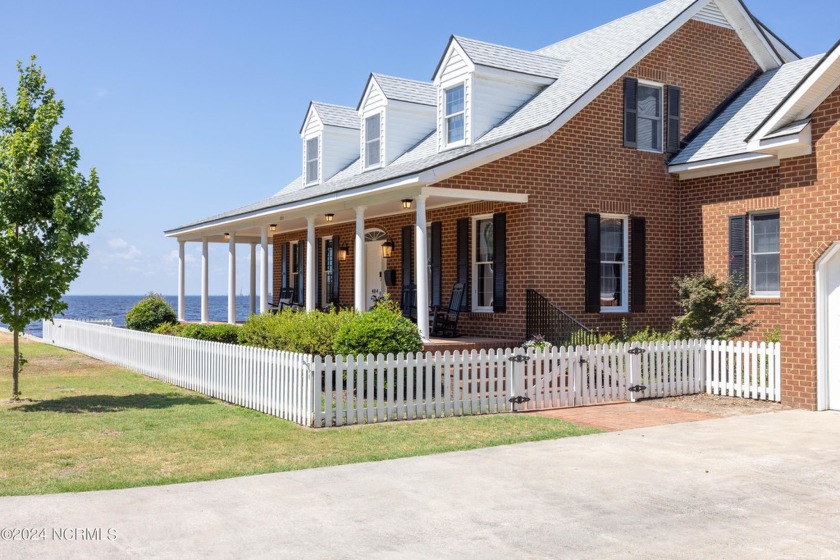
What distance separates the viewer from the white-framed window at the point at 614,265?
57.1ft

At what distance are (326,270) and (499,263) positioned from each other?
8880mm

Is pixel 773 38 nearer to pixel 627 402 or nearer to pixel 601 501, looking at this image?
pixel 627 402

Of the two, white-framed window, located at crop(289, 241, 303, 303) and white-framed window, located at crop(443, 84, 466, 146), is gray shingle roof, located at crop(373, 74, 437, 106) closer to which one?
white-framed window, located at crop(443, 84, 466, 146)

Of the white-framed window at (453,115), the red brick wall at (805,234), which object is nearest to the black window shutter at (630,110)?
the white-framed window at (453,115)

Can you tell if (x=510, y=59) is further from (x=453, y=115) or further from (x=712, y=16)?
(x=712, y=16)

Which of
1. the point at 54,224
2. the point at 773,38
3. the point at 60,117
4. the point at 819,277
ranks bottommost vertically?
the point at 819,277

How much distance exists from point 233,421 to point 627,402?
6189mm

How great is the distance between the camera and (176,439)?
9.45 meters

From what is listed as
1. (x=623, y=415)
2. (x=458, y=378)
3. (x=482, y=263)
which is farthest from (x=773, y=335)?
(x=458, y=378)

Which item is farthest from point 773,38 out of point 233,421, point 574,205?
point 233,421

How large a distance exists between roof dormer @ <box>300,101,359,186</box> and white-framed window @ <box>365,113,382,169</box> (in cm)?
272

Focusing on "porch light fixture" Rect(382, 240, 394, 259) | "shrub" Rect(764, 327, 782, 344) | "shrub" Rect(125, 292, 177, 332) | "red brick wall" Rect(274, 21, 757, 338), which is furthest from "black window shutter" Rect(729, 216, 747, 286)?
"shrub" Rect(125, 292, 177, 332)

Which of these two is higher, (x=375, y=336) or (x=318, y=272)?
(x=318, y=272)

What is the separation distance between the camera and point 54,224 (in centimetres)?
1280
